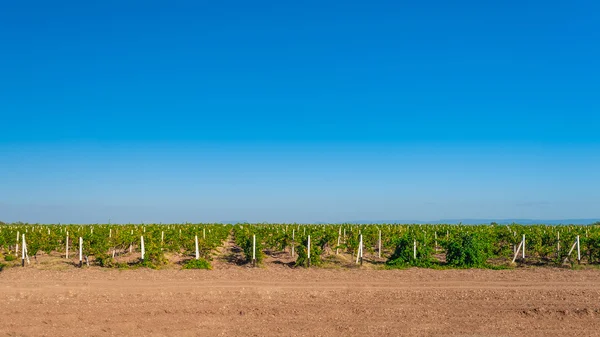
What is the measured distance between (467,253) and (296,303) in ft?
36.9

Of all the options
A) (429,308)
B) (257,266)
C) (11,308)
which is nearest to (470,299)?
(429,308)

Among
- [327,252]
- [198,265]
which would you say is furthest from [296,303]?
[327,252]

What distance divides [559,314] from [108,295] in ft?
42.1

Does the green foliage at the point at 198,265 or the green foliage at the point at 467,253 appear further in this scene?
the green foliage at the point at 467,253

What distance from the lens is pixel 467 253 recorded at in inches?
891

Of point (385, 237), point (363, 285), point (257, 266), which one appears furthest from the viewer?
point (385, 237)

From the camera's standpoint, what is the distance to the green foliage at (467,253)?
22.5 m

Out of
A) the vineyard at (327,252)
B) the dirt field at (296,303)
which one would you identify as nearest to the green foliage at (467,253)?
the vineyard at (327,252)

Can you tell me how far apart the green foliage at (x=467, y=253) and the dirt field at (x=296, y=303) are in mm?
2147

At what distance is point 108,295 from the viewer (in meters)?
15.3

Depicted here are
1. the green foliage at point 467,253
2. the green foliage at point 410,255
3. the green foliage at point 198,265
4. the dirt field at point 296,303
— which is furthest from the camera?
the green foliage at point 410,255

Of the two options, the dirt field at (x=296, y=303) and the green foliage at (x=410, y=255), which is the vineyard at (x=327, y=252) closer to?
the green foliage at (x=410, y=255)

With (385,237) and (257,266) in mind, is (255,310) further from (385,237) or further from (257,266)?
(385,237)

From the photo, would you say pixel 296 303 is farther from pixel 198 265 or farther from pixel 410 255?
pixel 410 255
